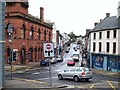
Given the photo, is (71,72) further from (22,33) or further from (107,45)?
(22,33)

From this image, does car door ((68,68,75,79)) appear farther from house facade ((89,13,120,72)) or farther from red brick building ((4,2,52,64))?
red brick building ((4,2,52,64))

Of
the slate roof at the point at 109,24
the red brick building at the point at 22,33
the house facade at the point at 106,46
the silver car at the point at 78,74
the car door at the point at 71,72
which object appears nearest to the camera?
the silver car at the point at 78,74

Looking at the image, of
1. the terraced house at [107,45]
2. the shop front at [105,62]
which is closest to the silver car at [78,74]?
the terraced house at [107,45]

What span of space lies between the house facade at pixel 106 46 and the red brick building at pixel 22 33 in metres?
12.7

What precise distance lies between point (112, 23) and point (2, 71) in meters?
35.2

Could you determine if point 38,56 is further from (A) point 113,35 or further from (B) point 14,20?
(A) point 113,35

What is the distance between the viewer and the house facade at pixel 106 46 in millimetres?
49281

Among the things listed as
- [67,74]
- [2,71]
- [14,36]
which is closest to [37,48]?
[14,36]

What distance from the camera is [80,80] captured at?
3162 centimetres

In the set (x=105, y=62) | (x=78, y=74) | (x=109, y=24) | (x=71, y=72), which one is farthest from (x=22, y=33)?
(x=78, y=74)

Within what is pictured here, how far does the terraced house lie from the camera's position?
49.3 meters

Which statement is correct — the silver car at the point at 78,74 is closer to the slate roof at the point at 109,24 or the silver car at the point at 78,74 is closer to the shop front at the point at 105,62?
the shop front at the point at 105,62

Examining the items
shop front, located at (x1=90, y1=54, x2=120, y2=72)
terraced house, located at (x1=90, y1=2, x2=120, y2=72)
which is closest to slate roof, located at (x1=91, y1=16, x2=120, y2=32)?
terraced house, located at (x1=90, y1=2, x2=120, y2=72)

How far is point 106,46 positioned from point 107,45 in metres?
0.38
